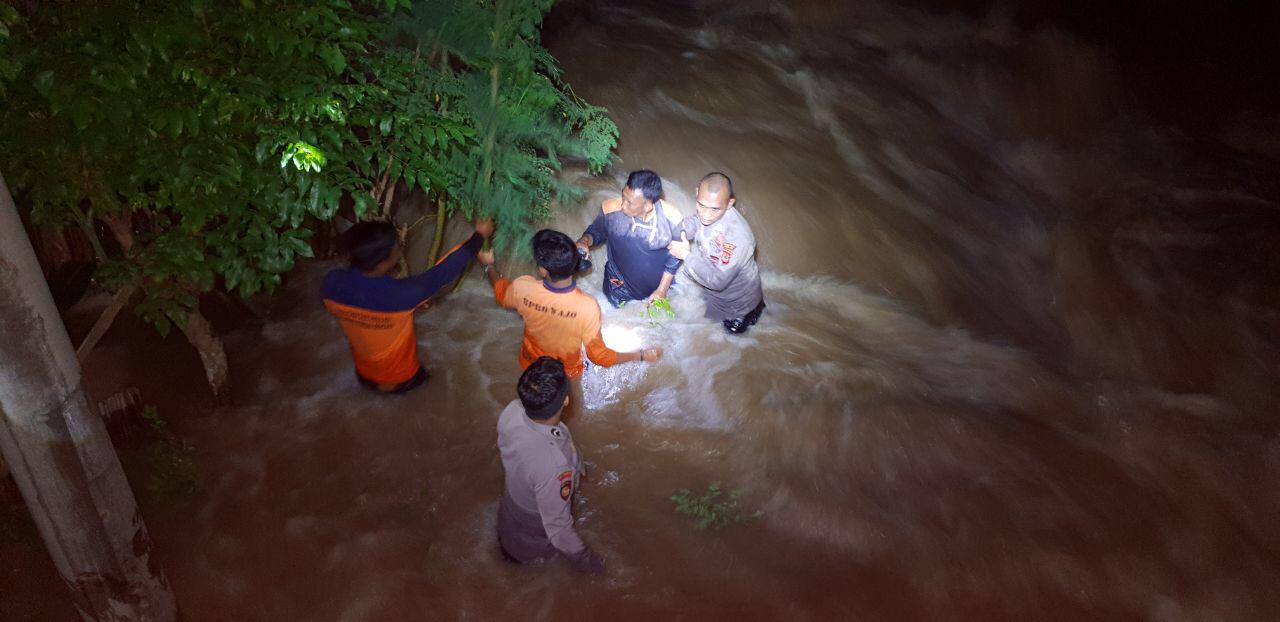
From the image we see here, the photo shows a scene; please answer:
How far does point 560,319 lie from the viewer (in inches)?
186

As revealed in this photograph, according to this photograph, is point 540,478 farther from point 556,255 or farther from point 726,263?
point 726,263

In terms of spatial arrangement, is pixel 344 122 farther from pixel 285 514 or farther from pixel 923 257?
pixel 923 257

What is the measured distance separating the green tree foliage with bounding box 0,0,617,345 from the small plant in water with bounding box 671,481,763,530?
Answer: 284 centimetres

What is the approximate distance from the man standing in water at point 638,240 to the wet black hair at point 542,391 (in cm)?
245

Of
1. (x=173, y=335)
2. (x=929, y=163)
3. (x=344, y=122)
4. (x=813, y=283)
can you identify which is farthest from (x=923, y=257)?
(x=173, y=335)

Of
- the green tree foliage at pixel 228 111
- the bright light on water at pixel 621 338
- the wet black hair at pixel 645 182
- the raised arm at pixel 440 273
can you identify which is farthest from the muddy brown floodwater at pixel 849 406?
the green tree foliage at pixel 228 111

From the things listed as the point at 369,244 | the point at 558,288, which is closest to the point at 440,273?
the point at 369,244

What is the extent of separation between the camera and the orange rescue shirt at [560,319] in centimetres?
465

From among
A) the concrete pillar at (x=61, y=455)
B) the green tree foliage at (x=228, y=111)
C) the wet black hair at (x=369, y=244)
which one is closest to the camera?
the concrete pillar at (x=61, y=455)

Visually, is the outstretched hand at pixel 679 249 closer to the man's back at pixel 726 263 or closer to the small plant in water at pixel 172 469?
the man's back at pixel 726 263

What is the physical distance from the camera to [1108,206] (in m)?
8.84

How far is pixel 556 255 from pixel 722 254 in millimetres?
1899

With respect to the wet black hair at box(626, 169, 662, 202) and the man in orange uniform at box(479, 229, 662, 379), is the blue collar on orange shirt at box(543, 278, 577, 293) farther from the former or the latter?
the wet black hair at box(626, 169, 662, 202)

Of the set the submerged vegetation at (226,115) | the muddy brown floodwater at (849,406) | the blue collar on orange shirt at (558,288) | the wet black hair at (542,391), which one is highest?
the submerged vegetation at (226,115)
